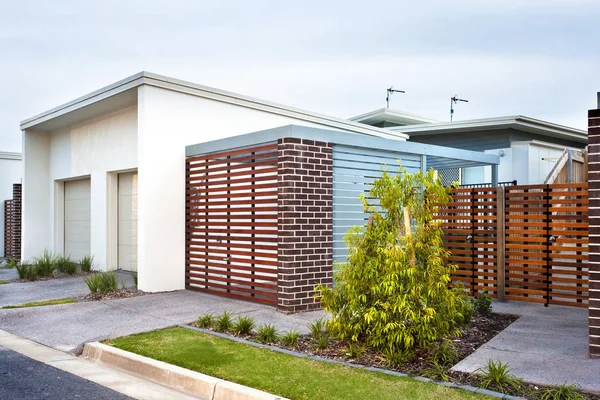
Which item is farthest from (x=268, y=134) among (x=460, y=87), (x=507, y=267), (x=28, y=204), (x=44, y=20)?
(x=460, y=87)

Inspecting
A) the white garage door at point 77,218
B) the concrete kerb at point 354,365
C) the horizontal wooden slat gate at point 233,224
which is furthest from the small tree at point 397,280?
the white garage door at point 77,218

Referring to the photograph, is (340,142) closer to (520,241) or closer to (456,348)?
(520,241)

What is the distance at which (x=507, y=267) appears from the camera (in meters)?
10.6

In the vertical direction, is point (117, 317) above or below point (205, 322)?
below

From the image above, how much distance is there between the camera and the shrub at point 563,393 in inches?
206

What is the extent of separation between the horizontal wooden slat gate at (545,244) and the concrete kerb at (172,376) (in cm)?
646

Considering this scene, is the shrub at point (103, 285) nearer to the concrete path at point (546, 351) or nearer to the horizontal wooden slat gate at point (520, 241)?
the horizontal wooden slat gate at point (520, 241)

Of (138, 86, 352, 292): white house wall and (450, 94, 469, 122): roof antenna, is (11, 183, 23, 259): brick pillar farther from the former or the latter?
(450, 94, 469, 122): roof antenna

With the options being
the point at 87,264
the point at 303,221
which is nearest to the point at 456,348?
the point at 303,221

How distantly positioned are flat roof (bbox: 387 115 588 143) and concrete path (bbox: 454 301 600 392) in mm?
10427

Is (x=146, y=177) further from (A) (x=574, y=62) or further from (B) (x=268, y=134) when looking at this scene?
(A) (x=574, y=62)

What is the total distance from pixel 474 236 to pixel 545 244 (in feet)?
4.42

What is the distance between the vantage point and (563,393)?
5.37 m

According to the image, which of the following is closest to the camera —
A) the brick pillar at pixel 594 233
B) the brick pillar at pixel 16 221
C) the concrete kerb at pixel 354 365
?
the concrete kerb at pixel 354 365
